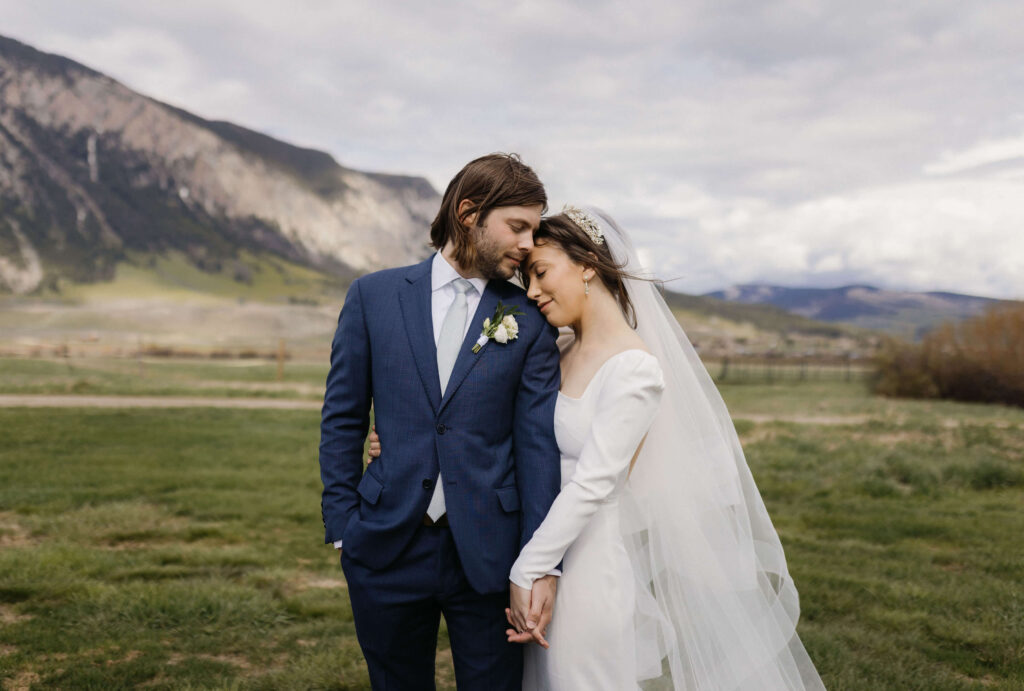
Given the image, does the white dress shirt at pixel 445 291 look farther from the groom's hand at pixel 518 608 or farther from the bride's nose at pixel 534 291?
the groom's hand at pixel 518 608

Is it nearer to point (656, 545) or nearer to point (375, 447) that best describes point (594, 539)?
point (656, 545)

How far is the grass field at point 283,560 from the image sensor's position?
179 inches

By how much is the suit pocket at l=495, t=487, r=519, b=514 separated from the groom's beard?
2.44 feet

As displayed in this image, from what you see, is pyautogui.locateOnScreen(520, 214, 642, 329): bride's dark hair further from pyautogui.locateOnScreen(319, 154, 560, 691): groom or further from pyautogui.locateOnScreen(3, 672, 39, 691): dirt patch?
pyautogui.locateOnScreen(3, 672, 39, 691): dirt patch

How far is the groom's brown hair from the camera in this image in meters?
2.48

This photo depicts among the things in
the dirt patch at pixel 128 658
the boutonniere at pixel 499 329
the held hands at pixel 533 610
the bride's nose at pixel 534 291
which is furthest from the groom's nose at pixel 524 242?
the dirt patch at pixel 128 658

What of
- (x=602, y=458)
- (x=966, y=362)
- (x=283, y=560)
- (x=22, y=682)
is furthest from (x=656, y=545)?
(x=966, y=362)

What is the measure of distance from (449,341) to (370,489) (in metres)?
0.58

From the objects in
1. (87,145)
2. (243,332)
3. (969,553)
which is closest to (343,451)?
(969,553)

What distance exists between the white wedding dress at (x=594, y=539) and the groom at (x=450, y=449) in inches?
3.8

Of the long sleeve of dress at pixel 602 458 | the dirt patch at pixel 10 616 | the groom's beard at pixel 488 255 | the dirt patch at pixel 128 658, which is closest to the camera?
the long sleeve of dress at pixel 602 458

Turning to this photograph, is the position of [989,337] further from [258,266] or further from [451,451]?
[258,266]

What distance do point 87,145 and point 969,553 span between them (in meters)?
225

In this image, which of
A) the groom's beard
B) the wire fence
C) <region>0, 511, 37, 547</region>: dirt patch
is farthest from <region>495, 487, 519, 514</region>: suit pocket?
the wire fence
